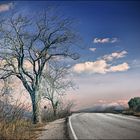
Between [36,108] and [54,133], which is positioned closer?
[54,133]

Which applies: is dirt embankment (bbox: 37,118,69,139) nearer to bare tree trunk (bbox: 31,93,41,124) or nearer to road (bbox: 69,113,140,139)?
road (bbox: 69,113,140,139)

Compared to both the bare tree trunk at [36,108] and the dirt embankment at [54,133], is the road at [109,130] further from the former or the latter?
the bare tree trunk at [36,108]

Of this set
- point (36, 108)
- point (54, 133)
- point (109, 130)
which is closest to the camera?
point (109, 130)

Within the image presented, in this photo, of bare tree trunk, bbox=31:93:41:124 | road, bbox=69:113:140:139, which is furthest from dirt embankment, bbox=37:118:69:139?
bare tree trunk, bbox=31:93:41:124

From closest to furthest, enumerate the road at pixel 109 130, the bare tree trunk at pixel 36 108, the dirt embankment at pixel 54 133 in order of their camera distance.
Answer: the road at pixel 109 130 < the dirt embankment at pixel 54 133 < the bare tree trunk at pixel 36 108

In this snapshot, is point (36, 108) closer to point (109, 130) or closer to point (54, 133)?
point (54, 133)

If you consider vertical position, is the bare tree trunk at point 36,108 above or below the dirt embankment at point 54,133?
above

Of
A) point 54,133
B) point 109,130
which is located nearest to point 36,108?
point 54,133

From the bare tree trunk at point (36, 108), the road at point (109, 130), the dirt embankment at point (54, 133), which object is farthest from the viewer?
the bare tree trunk at point (36, 108)

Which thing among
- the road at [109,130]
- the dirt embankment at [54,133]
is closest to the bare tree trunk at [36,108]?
the dirt embankment at [54,133]

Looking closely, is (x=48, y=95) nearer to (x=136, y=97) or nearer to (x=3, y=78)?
(x=136, y=97)

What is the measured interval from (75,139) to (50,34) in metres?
18.4

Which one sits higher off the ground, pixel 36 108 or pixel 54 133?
pixel 36 108

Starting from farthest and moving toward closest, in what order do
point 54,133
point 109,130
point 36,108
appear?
point 36,108 → point 54,133 → point 109,130
